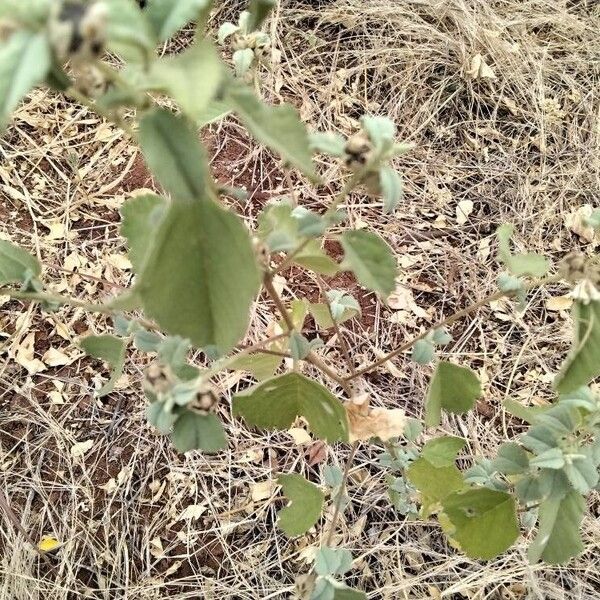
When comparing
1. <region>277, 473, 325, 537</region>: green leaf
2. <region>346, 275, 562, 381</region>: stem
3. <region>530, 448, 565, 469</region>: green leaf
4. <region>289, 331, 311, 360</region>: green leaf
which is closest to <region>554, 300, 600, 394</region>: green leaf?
<region>346, 275, 562, 381</region>: stem

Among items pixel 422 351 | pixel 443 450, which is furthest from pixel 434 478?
pixel 422 351

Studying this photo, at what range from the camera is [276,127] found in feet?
1.67

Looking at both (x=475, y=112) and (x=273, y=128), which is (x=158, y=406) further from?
(x=475, y=112)

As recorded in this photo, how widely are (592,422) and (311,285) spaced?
0.93 meters

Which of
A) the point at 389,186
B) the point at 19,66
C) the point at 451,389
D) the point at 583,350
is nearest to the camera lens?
the point at 19,66

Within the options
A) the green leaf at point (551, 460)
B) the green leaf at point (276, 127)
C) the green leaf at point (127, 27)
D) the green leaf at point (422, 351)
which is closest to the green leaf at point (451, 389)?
the green leaf at point (422, 351)

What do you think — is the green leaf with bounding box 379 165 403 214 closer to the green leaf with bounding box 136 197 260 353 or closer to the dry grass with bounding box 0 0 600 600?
the green leaf with bounding box 136 197 260 353

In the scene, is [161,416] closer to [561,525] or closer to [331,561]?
[331,561]

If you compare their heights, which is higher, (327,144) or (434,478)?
(327,144)

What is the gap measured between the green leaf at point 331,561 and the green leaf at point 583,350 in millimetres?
410

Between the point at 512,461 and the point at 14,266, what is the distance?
2.24ft

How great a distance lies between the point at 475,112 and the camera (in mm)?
2088

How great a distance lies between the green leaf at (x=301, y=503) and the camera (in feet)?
3.78

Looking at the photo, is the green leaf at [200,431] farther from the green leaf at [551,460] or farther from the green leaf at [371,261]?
the green leaf at [551,460]
